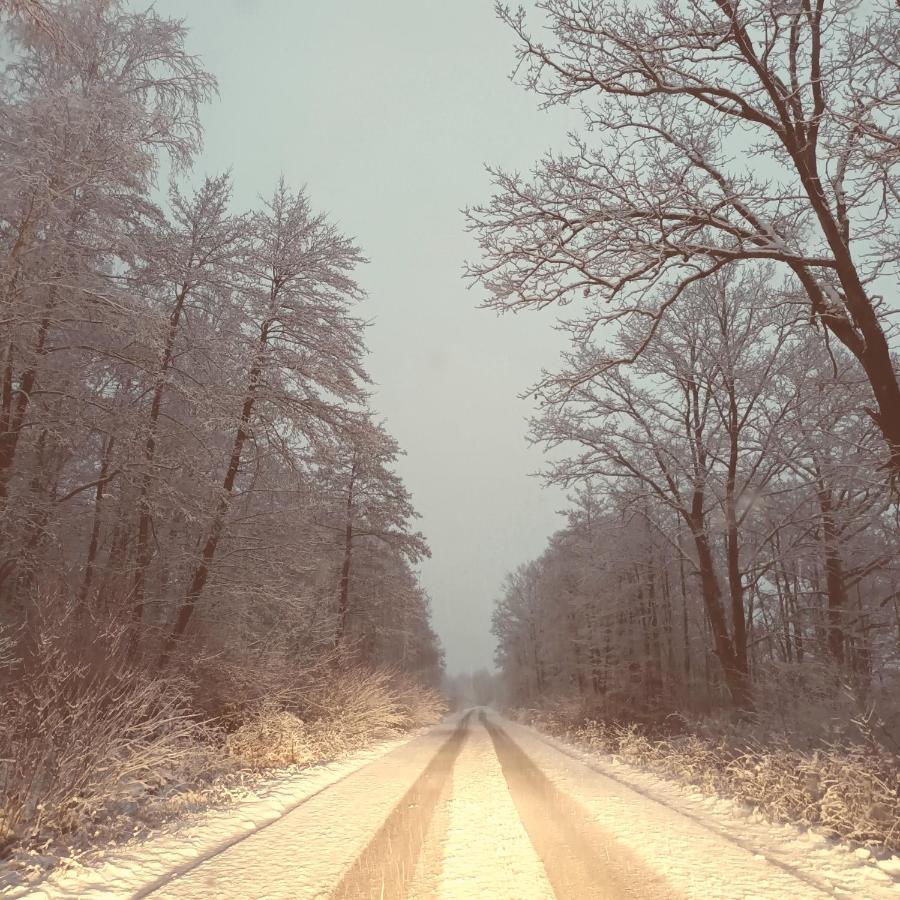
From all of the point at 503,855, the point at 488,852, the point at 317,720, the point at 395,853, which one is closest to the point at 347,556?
the point at 317,720

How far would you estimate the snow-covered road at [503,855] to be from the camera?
3566 millimetres

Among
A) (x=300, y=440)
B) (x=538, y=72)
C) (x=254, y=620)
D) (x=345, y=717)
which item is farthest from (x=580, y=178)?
(x=345, y=717)

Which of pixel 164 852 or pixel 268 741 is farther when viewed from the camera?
pixel 268 741

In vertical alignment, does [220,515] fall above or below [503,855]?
above

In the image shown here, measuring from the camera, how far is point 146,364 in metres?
8.06

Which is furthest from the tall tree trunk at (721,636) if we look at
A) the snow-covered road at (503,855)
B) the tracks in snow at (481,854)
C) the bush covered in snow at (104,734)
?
the bush covered in snow at (104,734)

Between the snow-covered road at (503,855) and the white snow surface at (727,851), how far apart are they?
16 millimetres

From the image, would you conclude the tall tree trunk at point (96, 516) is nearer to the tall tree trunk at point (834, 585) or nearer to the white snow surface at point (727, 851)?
the white snow surface at point (727, 851)

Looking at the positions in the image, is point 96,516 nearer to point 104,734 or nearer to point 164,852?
point 104,734

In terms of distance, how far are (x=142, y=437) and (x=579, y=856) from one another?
7.77 m

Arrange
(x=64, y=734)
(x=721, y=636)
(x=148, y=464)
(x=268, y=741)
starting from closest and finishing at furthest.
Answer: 1. (x=64, y=734)
2. (x=148, y=464)
3. (x=268, y=741)
4. (x=721, y=636)

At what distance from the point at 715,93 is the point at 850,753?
721cm

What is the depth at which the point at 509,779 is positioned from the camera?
8.26m

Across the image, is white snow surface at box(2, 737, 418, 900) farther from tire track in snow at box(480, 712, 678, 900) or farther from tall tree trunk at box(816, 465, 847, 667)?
tall tree trunk at box(816, 465, 847, 667)
